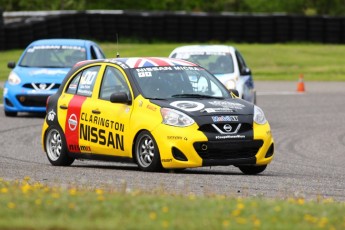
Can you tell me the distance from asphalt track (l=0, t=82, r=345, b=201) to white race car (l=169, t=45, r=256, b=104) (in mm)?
980

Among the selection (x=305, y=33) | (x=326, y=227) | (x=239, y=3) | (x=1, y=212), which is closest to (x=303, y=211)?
(x=326, y=227)

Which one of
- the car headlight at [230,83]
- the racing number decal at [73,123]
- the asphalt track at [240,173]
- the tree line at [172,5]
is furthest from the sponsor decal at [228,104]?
the tree line at [172,5]

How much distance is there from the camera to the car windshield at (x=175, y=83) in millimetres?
13297

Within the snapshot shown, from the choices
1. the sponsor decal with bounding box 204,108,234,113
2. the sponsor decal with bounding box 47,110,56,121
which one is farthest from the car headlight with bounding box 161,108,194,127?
the sponsor decal with bounding box 47,110,56,121

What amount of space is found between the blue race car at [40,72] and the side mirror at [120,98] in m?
8.80

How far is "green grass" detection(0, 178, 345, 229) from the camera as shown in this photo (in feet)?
23.4

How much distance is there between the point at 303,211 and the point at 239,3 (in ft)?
249

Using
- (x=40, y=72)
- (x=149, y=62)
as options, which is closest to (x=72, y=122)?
(x=149, y=62)

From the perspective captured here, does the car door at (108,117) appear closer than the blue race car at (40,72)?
Yes

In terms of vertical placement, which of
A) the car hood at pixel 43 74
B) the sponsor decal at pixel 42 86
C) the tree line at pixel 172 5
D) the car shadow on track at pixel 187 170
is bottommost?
the tree line at pixel 172 5

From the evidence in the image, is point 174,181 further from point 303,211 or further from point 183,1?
point 183,1

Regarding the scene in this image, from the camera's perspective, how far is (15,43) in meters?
42.2

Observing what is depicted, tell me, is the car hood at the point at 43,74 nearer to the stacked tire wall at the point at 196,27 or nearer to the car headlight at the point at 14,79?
the car headlight at the point at 14,79

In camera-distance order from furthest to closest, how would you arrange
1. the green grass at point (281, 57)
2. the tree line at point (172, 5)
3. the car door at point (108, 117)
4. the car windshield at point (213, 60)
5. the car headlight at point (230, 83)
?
the tree line at point (172, 5) → the green grass at point (281, 57) → the car windshield at point (213, 60) → the car headlight at point (230, 83) → the car door at point (108, 117)
